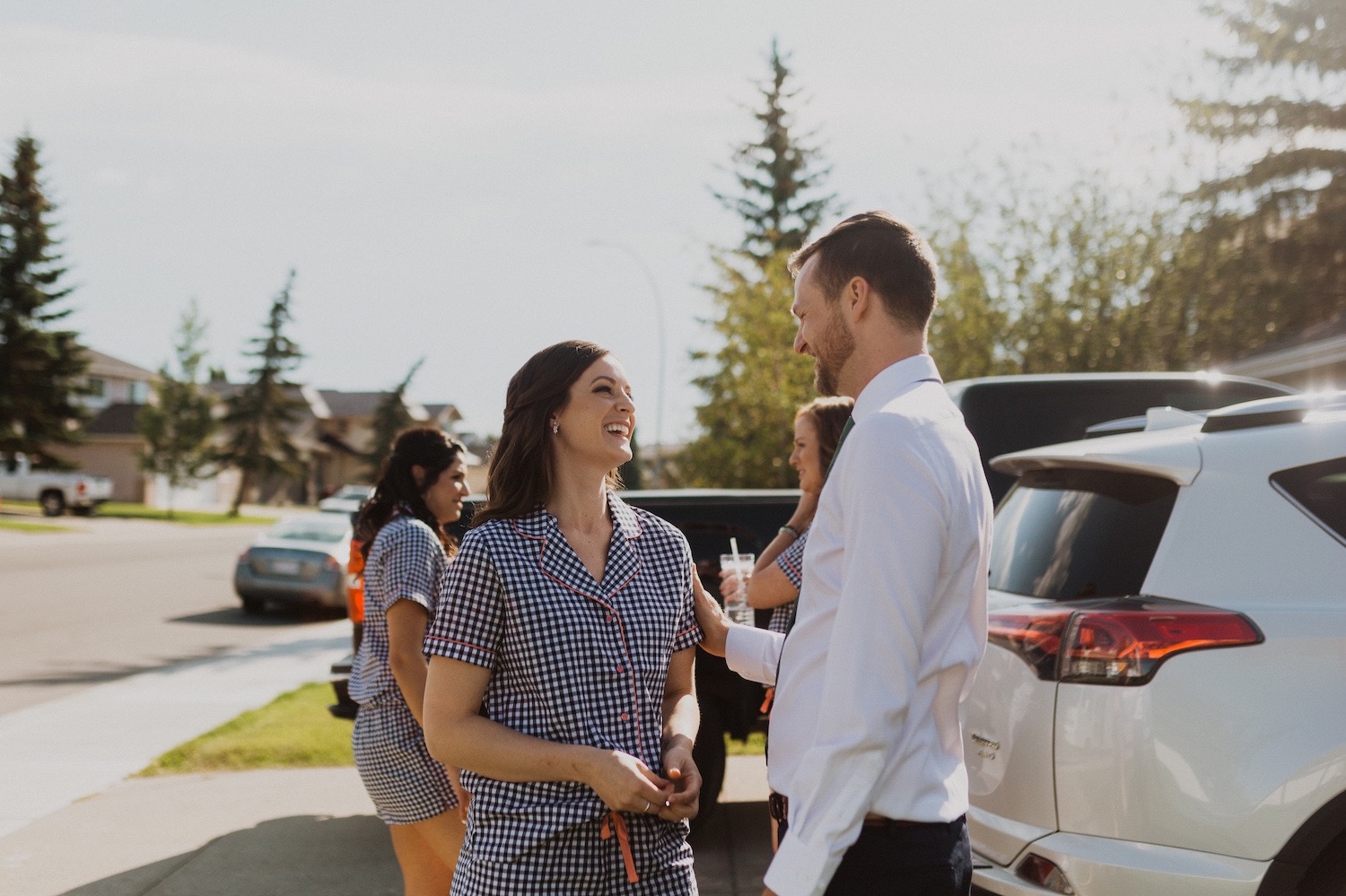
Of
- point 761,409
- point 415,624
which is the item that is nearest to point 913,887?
point 415,624

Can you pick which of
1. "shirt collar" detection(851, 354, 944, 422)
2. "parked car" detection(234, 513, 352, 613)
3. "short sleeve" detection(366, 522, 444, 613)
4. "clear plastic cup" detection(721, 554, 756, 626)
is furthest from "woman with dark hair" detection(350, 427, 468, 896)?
"parked car" detection(234, 513, 352, 613)

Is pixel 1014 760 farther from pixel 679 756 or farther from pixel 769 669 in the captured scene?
pixel 679 756

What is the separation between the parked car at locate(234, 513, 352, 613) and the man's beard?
17.0 metres

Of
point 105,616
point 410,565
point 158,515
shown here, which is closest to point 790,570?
point 410,565

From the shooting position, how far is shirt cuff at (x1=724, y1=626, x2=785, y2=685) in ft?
9.27

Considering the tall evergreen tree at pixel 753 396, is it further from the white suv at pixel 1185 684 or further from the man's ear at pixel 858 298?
the man's ear at pixel 858 298

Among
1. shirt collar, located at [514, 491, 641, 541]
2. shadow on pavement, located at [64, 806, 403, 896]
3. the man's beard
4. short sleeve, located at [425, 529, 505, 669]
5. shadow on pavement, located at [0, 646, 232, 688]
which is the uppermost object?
A: the man's beard

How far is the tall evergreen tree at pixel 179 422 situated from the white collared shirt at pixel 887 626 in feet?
188

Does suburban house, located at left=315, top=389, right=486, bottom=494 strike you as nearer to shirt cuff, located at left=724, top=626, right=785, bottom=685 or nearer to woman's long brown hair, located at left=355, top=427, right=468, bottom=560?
Result: woman's long brown hair, located at left=355, top=427, right=468, bottom=560

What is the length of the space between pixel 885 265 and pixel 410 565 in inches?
92.1

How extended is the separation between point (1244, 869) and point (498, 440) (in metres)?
2.05

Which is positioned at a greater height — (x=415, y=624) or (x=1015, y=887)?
(x=415, y=624)

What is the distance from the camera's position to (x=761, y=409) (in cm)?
1658

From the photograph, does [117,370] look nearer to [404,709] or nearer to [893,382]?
[404,709]
